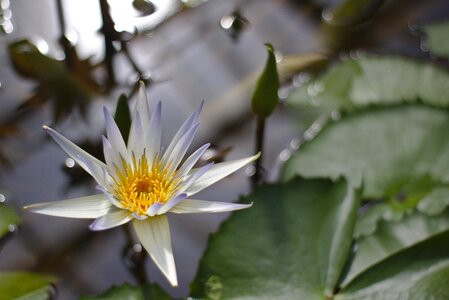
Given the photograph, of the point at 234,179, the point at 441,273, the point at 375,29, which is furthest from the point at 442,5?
the point at 441,273

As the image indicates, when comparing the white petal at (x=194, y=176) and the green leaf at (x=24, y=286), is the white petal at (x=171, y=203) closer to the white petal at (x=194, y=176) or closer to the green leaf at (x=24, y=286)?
the white petal at (x=194, y=176)

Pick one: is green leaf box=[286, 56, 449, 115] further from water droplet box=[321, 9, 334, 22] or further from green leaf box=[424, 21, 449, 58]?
water droplet box=[321, 9, 334, 22]

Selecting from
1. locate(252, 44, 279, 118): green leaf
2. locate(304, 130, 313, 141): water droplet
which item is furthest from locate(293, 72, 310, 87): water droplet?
locate(252, 44, 279, 118): green leaf

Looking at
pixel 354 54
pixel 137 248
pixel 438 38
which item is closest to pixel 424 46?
pixel 438 38

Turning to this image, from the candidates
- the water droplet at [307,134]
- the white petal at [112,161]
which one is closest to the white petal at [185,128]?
the white petal at [112,161]

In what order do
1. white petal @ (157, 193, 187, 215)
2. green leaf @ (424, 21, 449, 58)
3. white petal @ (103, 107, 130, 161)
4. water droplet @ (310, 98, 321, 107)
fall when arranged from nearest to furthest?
white petal @ (157, 193, 187, 215) < white petal @ (103, 107, 130, 161) < water droplet @ (310, 98, 321, 107) < green leaf @ (424, 21, 449, 58)

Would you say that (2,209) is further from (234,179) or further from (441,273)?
(441,273)

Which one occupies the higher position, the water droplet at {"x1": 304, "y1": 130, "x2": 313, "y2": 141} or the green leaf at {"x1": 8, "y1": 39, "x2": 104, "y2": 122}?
the green leaf at {"x1": 8, "y1": 39, "x2": 104, "y2": 122}

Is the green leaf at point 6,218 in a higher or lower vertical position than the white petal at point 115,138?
lower
